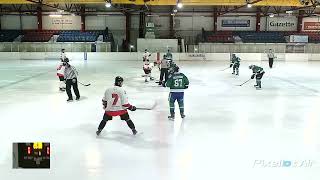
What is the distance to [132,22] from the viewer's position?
1462 inches

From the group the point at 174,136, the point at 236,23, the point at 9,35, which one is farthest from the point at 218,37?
the point at 174,136

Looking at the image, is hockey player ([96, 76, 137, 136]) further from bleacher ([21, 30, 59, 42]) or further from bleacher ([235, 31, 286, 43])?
bleacher ([21, 30, 59, 42])

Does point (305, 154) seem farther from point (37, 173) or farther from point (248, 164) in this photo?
point (37, 173)

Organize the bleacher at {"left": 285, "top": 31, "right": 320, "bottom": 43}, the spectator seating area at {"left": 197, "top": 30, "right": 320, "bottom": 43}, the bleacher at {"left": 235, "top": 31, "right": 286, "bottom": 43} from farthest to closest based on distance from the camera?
1. the bleacher at {"left": 285, "top": 31, "right": 320, "bottom": 43}
2. the spectator seating area at {"left": 197, "top": 30, "right": 320, "bottom": 43}
3. the bleacher at {"left": 235, "top": 31, "right": 286, "bottom": 43}

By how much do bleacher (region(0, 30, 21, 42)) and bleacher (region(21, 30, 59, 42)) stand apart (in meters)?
0.77

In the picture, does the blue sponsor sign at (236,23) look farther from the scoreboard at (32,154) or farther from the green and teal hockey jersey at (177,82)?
the scoreboard at (32,154)

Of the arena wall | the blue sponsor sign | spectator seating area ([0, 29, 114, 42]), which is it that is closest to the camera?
the arena wall

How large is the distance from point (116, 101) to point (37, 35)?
32.1 m

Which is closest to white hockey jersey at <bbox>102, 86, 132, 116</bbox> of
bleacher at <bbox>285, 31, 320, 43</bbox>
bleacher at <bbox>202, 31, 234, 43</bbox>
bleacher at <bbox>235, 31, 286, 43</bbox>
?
bleacher at <bbox>202, 31, 234, 43</bbox>

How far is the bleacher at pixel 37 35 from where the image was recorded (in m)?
36.1

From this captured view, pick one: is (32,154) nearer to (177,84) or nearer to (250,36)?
(177,84)

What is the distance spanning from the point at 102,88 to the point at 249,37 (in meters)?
24.7

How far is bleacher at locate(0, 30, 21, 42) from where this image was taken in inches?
1387

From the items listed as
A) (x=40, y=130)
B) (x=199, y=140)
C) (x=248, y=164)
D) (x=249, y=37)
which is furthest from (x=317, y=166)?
(x=249, y=37)
